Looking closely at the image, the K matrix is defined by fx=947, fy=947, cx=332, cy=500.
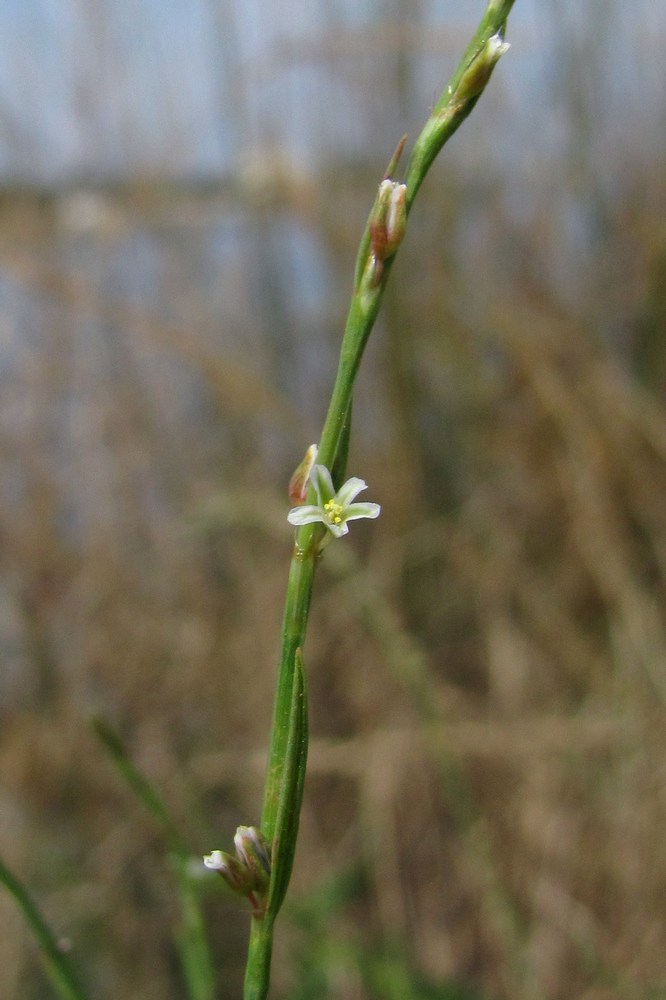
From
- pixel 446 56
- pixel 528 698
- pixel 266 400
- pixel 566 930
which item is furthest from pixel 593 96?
pixel 566 930

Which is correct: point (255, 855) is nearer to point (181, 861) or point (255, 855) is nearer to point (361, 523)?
point (181, 861)

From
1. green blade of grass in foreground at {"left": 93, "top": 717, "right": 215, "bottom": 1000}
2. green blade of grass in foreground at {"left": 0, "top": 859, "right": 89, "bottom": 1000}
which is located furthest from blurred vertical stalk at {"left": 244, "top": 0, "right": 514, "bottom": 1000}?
green blade of grass in foreground at {"left": 93, "top": 717, "right": 215, "bottom": 1000}

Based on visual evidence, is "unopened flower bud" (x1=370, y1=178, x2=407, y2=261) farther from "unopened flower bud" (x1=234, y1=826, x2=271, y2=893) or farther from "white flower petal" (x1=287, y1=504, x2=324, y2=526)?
"unopened flower bud" (x1=234, y1=826, x2=271, y2=893)

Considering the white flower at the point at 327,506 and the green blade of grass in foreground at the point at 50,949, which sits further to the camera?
the green blade of grass in foreground at the point at 50,949

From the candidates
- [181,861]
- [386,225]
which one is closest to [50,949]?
[181,861]

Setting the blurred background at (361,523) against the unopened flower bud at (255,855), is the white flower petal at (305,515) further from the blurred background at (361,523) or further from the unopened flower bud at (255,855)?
the blurred background at (361,523)

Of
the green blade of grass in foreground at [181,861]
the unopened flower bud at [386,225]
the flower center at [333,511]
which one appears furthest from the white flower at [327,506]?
the green blade of grass in foreground at [181,861]
